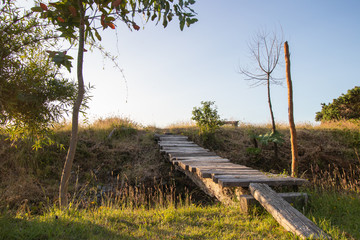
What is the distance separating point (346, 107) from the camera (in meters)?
15.3

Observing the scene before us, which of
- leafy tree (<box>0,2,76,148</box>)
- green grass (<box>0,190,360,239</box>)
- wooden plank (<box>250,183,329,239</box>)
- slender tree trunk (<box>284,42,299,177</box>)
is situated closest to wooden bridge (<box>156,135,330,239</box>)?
wooden plank (<box>250,183,329,239</box>)

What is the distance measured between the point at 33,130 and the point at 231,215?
359 cm

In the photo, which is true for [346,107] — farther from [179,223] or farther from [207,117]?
[179,223]

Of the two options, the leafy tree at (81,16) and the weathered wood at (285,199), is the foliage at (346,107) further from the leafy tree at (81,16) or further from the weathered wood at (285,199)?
the leafy tree at (81,16)

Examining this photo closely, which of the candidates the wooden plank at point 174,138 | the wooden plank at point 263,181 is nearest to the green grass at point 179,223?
the wooden plank at point 263,181

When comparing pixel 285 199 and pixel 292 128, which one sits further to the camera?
pixel 292 128

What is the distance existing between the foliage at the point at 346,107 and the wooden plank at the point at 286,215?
44.0 feet

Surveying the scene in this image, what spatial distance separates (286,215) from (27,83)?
4.23 metres

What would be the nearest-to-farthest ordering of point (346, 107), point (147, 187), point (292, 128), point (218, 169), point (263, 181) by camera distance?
point (263, 181)
point (218, 169)
point (292, 128)
point (147, 187)
point (346, 107)

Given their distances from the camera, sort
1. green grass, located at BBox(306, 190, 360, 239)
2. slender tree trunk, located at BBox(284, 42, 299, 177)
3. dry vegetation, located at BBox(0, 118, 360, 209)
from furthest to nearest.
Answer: dry vegetation, located at BBox(0, 118, 360, 209), slender tree trunk, located at BBox(284, 42, 299, 177), green grass, located at BBox(306, 190, 360, 239)

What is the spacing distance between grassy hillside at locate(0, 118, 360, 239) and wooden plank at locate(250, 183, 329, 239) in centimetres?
20

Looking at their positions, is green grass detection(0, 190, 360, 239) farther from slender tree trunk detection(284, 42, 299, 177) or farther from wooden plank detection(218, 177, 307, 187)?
slender tree trunk detection(284, 42, 299, 177)

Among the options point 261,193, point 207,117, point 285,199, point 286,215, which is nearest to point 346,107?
point 207,117

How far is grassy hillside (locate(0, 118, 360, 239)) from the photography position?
331cm
